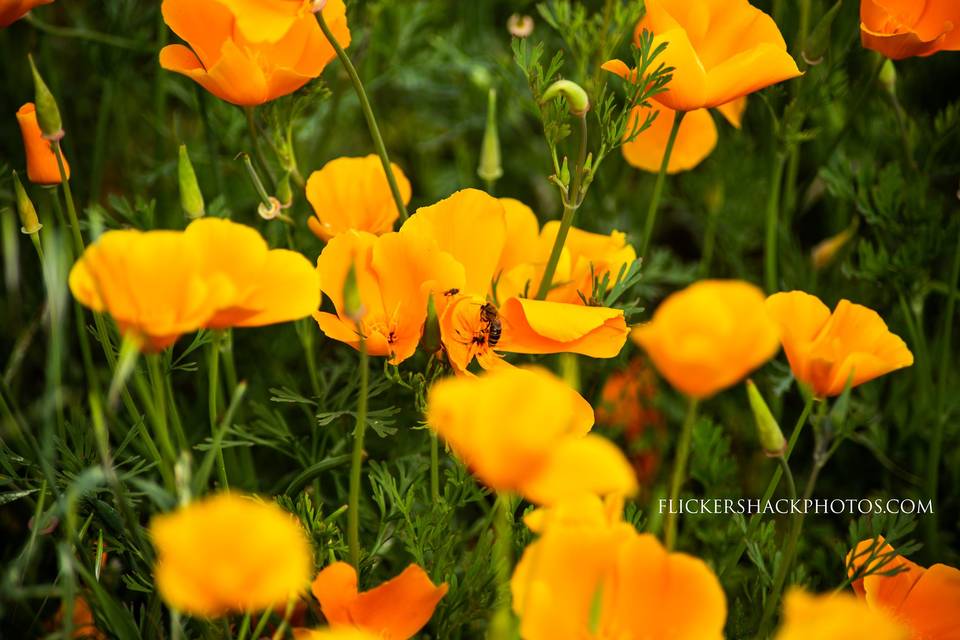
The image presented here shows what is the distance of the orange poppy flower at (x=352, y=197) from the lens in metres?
0.86

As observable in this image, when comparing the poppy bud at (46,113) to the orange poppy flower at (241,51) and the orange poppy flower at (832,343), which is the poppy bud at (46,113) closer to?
the orange poppy flower at (241,51)

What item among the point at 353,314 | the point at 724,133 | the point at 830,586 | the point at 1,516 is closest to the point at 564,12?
the point at 724,133

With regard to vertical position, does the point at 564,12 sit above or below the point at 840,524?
above

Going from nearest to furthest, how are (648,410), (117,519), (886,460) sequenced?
(117,519), (886,460), (648,410)

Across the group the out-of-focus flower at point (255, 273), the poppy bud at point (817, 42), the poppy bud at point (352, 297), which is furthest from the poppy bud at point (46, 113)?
the poppy bud at point (817, 42)

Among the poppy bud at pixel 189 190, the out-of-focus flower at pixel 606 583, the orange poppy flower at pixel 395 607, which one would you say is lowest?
the orange poppy flower at pixel 395 607

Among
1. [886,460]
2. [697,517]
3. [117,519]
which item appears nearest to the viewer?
[117,519]

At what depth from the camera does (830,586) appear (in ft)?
3.11

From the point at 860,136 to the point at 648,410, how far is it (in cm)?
49

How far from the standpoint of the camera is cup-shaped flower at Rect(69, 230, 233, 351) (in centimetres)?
56

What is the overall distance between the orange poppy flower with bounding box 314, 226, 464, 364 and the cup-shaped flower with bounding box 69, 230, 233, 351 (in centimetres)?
16

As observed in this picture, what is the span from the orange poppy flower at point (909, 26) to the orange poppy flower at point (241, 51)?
443 mm

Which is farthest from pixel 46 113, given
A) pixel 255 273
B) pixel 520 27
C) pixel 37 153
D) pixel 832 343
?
pixel 832 343

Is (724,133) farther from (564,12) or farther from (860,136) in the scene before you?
(564,12)
